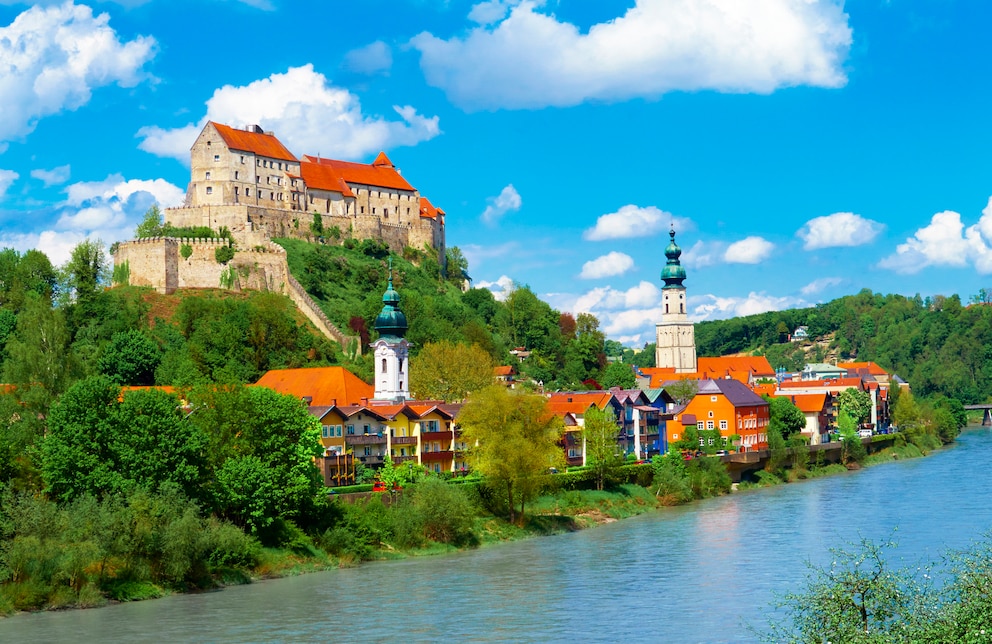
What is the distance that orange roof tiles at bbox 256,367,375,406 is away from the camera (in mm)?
72312

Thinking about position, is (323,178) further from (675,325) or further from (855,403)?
(855,403)

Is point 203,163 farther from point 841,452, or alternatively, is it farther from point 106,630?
point 106,630

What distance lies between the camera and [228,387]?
171 feet

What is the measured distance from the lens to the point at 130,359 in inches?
3391

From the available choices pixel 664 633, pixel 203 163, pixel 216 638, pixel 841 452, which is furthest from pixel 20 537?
pixel 203 163

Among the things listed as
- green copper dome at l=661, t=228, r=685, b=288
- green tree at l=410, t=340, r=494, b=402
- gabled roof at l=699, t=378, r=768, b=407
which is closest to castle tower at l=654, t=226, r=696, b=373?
green copper dome at l=661, t=228, r=685, b=288

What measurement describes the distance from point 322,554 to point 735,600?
1665 centimetres

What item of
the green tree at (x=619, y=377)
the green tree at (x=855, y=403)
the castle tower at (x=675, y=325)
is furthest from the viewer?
the castle tower at (x=675, y=325)

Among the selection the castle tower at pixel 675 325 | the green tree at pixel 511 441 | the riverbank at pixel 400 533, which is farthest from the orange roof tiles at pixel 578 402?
the castle tower at pixel 675 325

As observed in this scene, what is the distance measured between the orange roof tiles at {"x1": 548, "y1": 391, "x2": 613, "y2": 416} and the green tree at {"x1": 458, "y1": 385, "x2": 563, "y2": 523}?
1614 centimetres

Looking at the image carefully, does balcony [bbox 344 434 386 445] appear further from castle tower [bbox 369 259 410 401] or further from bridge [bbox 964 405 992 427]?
bridge [bbox 964 405 992 427]

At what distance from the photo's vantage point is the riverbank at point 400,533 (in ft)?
137

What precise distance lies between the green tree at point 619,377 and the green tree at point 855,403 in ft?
60.0

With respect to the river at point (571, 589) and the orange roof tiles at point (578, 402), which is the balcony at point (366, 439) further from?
the orange roof tiles at point (578, 402)
